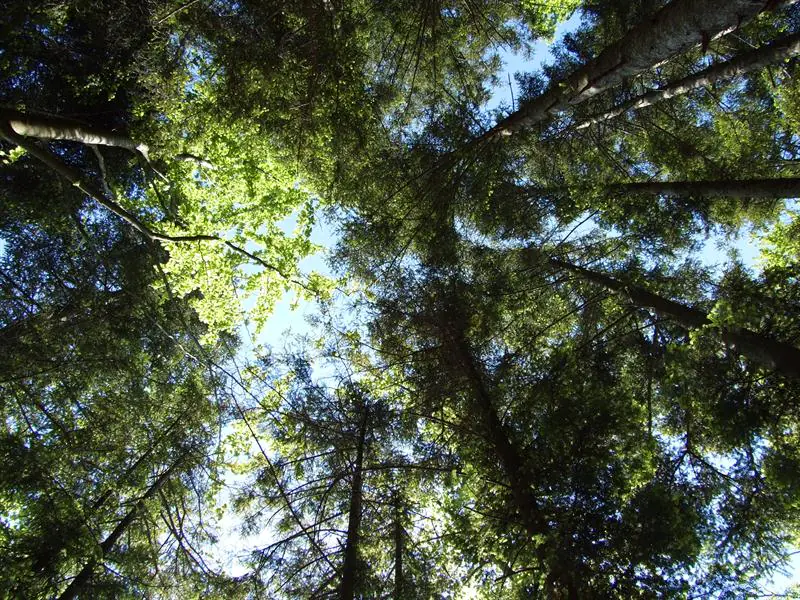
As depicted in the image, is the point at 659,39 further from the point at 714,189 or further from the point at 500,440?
the point at 500,440

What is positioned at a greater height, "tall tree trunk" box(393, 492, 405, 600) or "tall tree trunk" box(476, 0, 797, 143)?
"tall tree trunk" box(476, 0, 797, 143)

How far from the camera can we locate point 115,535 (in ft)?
30.9

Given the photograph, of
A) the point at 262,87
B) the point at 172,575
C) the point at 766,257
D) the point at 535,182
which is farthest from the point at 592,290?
the point at 172,575

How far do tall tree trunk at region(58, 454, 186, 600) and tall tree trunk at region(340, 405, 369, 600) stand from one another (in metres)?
4.01

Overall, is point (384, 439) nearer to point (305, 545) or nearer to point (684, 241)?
point (305, 545)

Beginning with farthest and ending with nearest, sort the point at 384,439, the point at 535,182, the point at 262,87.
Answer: the point at 535,182
the point at 384,439
the point at 262,87

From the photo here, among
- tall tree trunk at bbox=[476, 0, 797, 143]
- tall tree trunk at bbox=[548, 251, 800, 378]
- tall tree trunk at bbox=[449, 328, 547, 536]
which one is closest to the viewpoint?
tall tree trunk at bbox=[476, 0, 797, 143]

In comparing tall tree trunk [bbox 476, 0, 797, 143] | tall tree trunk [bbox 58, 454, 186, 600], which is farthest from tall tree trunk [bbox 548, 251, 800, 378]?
tall tree trunk [bbox 58, 454, 186, 600]

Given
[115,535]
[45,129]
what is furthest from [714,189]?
[115,535]

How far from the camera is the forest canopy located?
5.54 meters

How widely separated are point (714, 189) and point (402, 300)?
271 inches

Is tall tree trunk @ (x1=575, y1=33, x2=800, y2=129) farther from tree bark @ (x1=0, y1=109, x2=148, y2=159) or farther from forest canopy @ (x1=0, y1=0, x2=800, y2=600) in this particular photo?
tree bark @ (x1=0, y1=109, x2=148, y2=159)

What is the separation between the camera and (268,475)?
9.05 m

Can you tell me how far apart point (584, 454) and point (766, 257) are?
35.6ft
